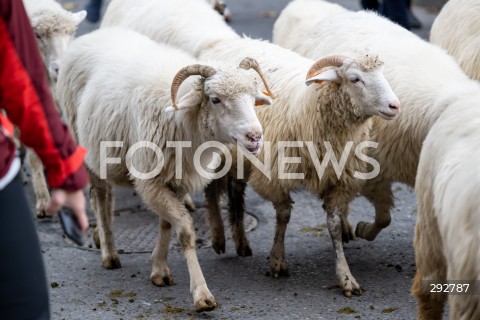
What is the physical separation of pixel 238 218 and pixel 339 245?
2.67ft

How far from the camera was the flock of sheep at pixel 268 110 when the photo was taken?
16.1ft

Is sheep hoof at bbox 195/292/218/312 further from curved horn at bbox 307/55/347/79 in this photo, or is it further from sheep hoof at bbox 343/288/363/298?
curved horn at bbox 307/55/347/79

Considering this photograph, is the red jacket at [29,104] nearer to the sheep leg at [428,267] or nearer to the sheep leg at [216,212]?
the sheep leg at [428,267]

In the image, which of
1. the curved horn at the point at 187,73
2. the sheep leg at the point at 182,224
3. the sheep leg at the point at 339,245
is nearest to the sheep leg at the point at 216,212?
the sheep leg at the point at 182,224

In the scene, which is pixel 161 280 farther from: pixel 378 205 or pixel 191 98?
pixel 378 205

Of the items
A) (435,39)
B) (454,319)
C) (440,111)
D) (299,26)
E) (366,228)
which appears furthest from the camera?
(299,26)

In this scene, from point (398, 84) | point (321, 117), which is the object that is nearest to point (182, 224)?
point (321, 117)

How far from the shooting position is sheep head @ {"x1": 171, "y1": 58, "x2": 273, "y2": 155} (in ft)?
15.5

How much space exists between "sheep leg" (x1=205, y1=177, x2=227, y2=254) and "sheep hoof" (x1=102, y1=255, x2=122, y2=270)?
0.63 m

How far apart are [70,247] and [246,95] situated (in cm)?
200

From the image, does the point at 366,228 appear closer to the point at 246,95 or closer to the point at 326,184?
the point at 326,184

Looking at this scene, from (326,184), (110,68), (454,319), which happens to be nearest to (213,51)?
(110,68)

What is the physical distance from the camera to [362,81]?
5.09m

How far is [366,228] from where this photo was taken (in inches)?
233
